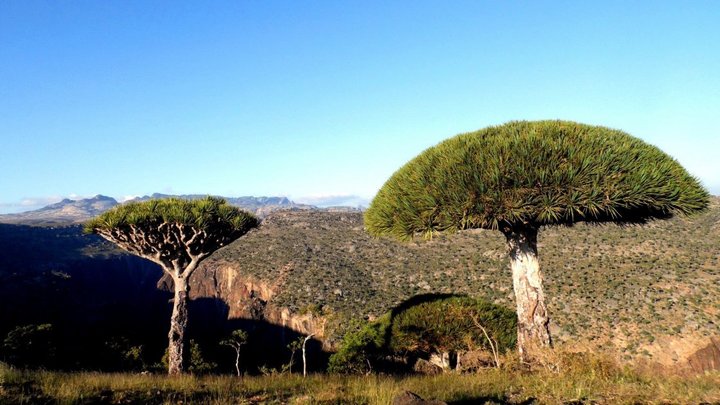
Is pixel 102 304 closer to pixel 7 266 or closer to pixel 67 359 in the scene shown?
pixel 7 266

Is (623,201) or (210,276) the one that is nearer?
(623,201)

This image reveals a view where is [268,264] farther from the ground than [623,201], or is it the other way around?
[623,201]

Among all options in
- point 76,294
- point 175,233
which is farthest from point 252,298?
point 175,233

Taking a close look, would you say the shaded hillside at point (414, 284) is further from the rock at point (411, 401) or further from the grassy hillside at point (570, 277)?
the rock at point (411, 401)

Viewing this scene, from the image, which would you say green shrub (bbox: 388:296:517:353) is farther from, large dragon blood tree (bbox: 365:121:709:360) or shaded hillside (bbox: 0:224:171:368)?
shaded hillside (bbox: 0:224:171:368)

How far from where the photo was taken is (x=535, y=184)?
857 cm

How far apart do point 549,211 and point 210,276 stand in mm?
99250

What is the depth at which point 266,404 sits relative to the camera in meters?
6.92

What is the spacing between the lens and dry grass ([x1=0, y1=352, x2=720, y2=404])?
21.8 feet

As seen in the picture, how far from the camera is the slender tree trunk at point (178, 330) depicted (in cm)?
1627

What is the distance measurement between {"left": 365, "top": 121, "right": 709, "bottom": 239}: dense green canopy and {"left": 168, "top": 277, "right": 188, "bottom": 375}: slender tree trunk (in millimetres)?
11815

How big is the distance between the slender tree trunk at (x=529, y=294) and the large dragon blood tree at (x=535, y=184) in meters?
0.05

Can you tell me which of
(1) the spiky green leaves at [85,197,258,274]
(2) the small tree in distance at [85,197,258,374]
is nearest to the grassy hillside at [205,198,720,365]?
(1) the spiky green leaves at [85,197,258,274]

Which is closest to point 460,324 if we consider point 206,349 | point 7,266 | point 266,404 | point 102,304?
point 266,404
